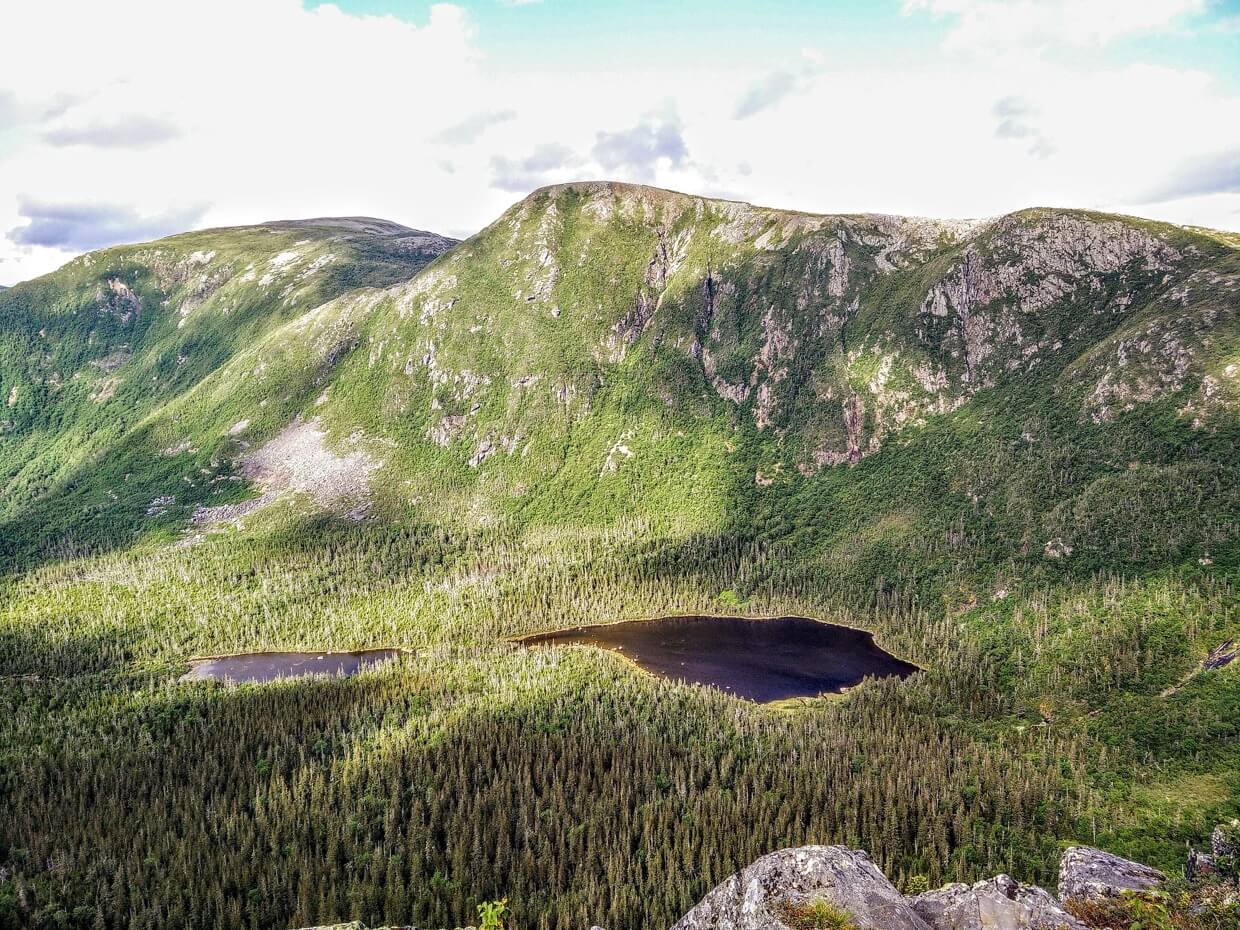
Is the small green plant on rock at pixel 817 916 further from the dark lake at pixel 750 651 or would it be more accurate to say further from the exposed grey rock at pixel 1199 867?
the dark lake at pixel 750 651

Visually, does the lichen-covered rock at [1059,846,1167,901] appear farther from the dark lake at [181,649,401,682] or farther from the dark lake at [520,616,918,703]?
the dark lake at [181,649,401,682]

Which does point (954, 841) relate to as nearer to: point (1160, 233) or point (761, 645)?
point (761, 645)

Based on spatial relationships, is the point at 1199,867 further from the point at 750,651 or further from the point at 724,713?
the point at 750,651

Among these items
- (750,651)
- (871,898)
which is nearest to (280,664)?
(750,651)

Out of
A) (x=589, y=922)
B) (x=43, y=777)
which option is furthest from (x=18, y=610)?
(x=589, y=922)

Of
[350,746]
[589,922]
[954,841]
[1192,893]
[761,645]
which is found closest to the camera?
[1192,893]

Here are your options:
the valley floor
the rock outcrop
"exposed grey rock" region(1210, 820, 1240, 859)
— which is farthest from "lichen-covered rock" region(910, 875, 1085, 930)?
the valley floor

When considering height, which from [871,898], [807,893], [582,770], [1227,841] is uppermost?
[807,893]
